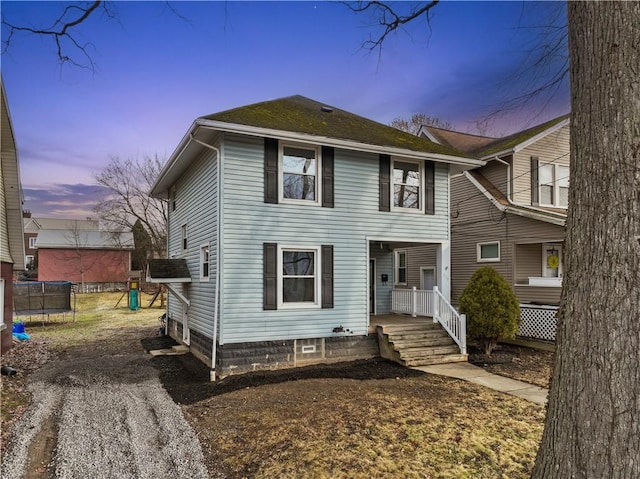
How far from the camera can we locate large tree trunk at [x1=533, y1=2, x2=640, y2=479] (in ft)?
7.23

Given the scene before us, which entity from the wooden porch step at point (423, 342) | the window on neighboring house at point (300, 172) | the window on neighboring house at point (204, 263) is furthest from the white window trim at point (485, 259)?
the window on neighboring house at point (204, 263)

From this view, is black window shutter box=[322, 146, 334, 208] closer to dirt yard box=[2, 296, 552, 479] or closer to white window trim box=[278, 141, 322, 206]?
white window trim box=[278, 141, 322, 206]

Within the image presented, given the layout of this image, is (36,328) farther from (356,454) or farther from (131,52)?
(356,454)

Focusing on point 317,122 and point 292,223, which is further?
point 317,122

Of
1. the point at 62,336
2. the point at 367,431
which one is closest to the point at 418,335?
the point at 367,431

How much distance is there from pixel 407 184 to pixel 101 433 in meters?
8.28

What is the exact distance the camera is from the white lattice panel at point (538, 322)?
11.2m

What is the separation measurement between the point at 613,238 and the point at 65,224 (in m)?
55.0

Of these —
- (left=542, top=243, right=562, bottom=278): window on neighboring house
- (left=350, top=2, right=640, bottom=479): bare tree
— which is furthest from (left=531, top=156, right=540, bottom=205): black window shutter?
(left=350, top=2, right=640, bottom=479): bare tree

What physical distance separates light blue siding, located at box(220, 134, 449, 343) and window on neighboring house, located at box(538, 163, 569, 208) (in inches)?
249

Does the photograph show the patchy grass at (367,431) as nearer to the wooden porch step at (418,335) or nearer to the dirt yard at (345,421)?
the dirt yard at (345,421)

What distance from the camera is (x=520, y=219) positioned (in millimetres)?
12805

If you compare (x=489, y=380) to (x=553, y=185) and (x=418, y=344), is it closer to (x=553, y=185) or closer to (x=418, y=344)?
(x=418, y=344)

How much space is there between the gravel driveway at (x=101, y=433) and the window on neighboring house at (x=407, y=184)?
22.6 feet
